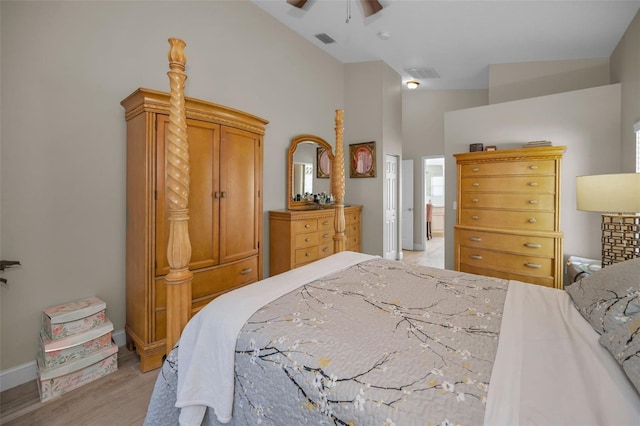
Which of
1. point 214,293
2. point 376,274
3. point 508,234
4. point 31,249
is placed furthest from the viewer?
point 508,234

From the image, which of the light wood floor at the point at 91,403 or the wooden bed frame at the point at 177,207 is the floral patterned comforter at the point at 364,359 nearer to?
the wooden bed frame at the point at 177,207

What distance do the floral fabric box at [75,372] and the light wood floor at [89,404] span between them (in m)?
0.04

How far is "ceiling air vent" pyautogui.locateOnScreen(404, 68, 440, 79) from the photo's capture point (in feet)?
17.0

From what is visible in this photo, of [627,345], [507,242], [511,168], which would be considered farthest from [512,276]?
[627,345]

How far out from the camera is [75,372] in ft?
6.52

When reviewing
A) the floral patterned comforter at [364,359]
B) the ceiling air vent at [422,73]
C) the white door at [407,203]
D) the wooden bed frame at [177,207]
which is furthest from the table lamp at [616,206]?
the white door at [407,203]

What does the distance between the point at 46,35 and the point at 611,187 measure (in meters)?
4.35

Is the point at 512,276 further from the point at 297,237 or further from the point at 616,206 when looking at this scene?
the point at 297,237

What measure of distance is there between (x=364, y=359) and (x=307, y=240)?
2.76 m

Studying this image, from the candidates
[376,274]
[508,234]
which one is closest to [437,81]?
[508,234]

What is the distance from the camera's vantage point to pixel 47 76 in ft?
6.92

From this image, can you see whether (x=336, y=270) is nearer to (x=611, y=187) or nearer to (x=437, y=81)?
(x=611, y=187)

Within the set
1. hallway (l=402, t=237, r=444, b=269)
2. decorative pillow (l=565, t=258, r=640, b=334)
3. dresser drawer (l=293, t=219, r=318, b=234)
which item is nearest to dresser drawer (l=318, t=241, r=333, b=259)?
dresser drawer (l=293, t=219, r=318, b=234)

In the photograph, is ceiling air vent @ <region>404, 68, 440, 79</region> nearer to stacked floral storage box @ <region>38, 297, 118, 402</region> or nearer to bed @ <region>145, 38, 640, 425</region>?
bed @ <region>145, 38, 640, 425</region>
